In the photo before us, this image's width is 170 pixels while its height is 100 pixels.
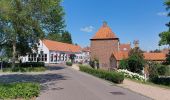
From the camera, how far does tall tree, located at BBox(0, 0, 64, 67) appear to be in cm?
3049

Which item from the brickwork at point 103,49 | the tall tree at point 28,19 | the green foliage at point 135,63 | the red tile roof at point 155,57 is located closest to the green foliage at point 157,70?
the green foliage at point 135,63

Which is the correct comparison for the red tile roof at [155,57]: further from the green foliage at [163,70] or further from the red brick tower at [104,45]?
the red brick tower at [104,45]

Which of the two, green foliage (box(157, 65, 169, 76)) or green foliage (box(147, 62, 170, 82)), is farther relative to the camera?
green foliage (box(157, 65, 169, 76))

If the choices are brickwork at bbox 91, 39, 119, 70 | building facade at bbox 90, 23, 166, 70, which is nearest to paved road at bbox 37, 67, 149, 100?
building facade at bbox 90, 23, 166, 70

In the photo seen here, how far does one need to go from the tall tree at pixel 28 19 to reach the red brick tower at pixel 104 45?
1972 centimetres

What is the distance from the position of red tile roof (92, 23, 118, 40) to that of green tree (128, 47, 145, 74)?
65.2 ft

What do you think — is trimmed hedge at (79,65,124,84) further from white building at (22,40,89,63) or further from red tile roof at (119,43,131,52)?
red tile roof at (119,43,131,52)

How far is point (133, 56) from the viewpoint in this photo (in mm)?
52625

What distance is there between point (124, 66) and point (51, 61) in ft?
107

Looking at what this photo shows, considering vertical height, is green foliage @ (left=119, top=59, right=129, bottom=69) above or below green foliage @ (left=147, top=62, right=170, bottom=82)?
above

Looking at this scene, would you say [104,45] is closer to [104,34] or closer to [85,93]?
[104,34]

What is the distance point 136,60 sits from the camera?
5234 centimetres

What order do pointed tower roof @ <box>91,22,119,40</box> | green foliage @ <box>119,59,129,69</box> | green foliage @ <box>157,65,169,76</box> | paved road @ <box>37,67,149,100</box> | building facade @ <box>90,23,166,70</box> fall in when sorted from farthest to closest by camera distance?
pointed tower roof @ <box>91,22,119,40</box> → building facade @ <box>90,23,166,70</box> → green foliage @ <box>157,65,169,76</box> → green foliage @ <box>119,59,129,69</box> → paved road @ <box>37,67,149,100</box>

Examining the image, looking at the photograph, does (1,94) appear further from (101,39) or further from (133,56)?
(101,39)
